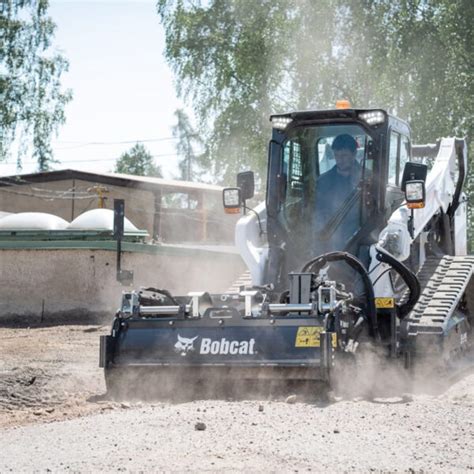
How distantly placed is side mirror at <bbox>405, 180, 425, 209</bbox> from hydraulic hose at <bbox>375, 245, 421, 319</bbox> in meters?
0.54

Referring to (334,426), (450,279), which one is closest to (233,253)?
(450,279)

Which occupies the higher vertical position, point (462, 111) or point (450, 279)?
point (462, 111)

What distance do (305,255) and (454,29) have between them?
1893cm

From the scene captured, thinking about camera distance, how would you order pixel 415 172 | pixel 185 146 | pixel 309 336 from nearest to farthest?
1. pixel 309 336
2. pixel 415 172
3. pixel 185 146

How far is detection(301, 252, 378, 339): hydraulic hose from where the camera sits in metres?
9.08

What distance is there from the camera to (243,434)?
21.6ft

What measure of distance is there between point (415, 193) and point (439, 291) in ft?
4.75

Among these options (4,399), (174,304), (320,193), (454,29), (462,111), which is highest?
(454,29)

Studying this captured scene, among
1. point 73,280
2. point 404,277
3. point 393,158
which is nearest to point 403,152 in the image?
point 393,158

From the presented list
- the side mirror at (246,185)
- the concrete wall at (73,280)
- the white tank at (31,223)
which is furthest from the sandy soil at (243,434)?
the white tank at (31,223)

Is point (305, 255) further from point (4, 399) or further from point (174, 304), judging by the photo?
point (4, 399)

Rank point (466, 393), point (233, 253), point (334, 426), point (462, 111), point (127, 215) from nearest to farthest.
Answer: point (334, 426), point (466, 393), point (233, 253), point (462, 111), point (127, 215)

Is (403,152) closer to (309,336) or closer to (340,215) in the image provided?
(340,215)

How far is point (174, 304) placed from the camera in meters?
9.59
